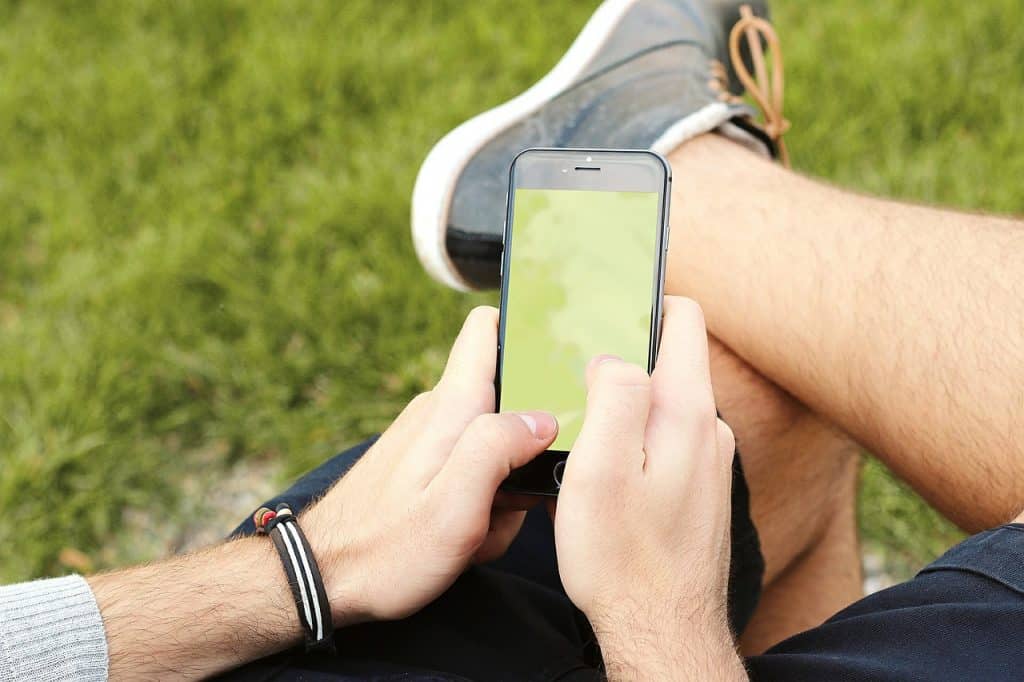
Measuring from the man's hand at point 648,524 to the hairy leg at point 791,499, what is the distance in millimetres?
408

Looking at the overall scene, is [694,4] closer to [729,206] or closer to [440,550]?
[729,206]

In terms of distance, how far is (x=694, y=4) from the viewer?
2145 millimetres

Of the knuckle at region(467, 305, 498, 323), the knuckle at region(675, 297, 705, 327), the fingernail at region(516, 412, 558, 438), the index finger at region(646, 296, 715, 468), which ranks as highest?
the knuckle at region(675, 297, 705, 327)

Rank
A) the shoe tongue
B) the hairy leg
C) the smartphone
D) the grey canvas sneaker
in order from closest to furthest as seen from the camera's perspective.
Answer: the smartphone
the hairy leg
the grey canvas sneaker
the shoe tongue

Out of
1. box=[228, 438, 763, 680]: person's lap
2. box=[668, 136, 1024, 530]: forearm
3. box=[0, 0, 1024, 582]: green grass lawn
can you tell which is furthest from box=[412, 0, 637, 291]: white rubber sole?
box=[228, 438, 763, 680]: person's lap

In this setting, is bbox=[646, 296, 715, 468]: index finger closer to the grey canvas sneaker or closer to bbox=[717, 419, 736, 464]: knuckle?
bbox=[717, 419, 736, 464]: knuckle

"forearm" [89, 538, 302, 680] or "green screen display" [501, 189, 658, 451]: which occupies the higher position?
"green screen display" [501, 189, 658, 451]

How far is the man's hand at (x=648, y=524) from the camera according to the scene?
91 centimetres

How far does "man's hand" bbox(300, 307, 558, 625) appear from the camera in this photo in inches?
38.5

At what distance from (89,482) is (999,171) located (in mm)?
2195

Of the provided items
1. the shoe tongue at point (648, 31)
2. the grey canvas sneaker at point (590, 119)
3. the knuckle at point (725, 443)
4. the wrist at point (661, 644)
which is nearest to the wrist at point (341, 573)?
the wrist at point (661, 644)

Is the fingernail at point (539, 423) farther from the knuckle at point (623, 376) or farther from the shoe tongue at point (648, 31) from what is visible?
the shoe tongue at point (648, 31)

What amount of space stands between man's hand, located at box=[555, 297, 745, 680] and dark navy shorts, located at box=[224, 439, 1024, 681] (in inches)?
1.7

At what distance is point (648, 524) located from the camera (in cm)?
93
